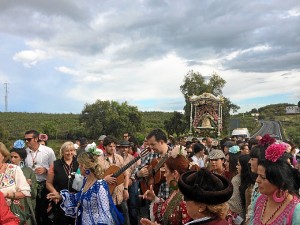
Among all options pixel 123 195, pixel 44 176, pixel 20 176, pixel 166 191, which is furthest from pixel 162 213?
pixel 44 176

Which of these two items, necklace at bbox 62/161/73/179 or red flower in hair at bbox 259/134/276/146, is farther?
necklace at bbox 62/161/73/179

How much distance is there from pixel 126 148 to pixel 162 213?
4576 mm

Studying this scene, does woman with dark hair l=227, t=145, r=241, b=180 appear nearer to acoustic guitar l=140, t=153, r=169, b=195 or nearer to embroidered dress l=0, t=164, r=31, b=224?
acoustic guitar l=140, t=153, r=169, b=195

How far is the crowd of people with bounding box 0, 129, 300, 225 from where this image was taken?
2.34 meters

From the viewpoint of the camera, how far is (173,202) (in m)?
3.03

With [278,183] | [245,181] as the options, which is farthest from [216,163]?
[278,183]

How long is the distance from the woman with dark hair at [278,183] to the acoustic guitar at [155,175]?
5.30 ft

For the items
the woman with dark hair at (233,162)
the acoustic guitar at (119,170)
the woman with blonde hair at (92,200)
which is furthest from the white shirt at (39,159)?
the woman with dark hair at (233,162)

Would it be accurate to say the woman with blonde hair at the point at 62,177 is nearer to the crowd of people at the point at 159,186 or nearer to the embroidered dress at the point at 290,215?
the crowd of people at the point at 159,186

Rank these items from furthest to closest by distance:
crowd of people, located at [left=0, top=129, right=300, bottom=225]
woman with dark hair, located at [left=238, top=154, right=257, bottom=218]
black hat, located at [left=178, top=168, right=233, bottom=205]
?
woman with dark hair, located at [left=238, top=154, right=257, bottom=218] < crowd of people, located at [left=0, top=129, right=300, bottom=225] < black hat, located at [left=178, top=168, right=233, bottom=205]

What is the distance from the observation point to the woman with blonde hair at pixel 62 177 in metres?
5.44

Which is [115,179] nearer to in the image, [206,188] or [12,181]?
[12,181]

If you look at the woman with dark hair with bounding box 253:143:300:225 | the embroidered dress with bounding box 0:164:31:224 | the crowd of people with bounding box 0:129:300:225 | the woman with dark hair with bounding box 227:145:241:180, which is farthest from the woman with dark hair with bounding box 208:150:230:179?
the embroidered dress with bounding box 0:164:31:224

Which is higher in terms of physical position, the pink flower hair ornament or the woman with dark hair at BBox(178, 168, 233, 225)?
the pink flower hair ornament
